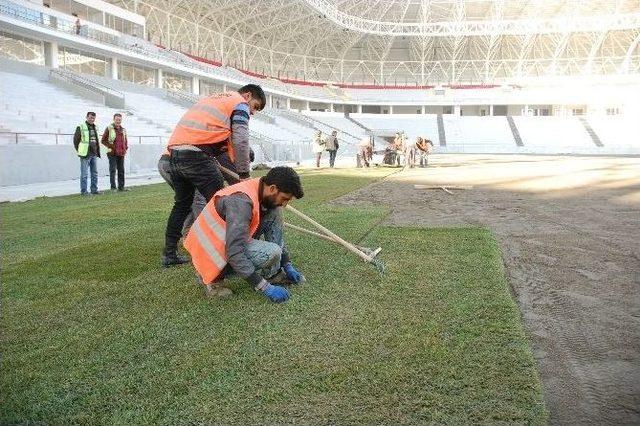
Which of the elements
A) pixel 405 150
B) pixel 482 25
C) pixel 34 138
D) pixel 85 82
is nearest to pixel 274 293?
pixel 34 138

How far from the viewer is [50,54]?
107 ft

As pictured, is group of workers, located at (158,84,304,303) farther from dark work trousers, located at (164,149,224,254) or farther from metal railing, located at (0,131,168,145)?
metal railing, located at (0,131,168,145)

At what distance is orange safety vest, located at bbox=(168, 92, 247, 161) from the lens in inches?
185

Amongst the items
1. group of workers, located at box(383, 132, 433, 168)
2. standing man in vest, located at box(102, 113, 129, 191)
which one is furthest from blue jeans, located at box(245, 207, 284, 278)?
group of workers, located at box(383, 132, 433, 168)

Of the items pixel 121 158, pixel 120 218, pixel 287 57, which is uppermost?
pixel 287 57

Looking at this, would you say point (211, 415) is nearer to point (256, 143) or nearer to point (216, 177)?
point (216, 177)

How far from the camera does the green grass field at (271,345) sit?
7.55 feet

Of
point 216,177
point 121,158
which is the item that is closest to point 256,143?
point 121,158

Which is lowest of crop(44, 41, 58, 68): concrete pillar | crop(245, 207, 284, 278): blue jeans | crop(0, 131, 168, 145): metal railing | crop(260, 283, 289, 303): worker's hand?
crop(260, 283, 289, 303): worker's hand

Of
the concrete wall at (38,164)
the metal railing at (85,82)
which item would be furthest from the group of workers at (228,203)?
the metal railing at (85,82)

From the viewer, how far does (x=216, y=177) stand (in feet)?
15.6

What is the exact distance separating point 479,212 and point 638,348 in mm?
5791

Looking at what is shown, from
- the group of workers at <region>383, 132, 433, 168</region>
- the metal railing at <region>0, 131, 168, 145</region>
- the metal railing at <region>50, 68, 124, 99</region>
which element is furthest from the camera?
the metal railing at <region>50, 68, 124, 99</region>

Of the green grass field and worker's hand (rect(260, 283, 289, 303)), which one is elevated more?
worker's hand (rect(260, 283, 289, 303))
